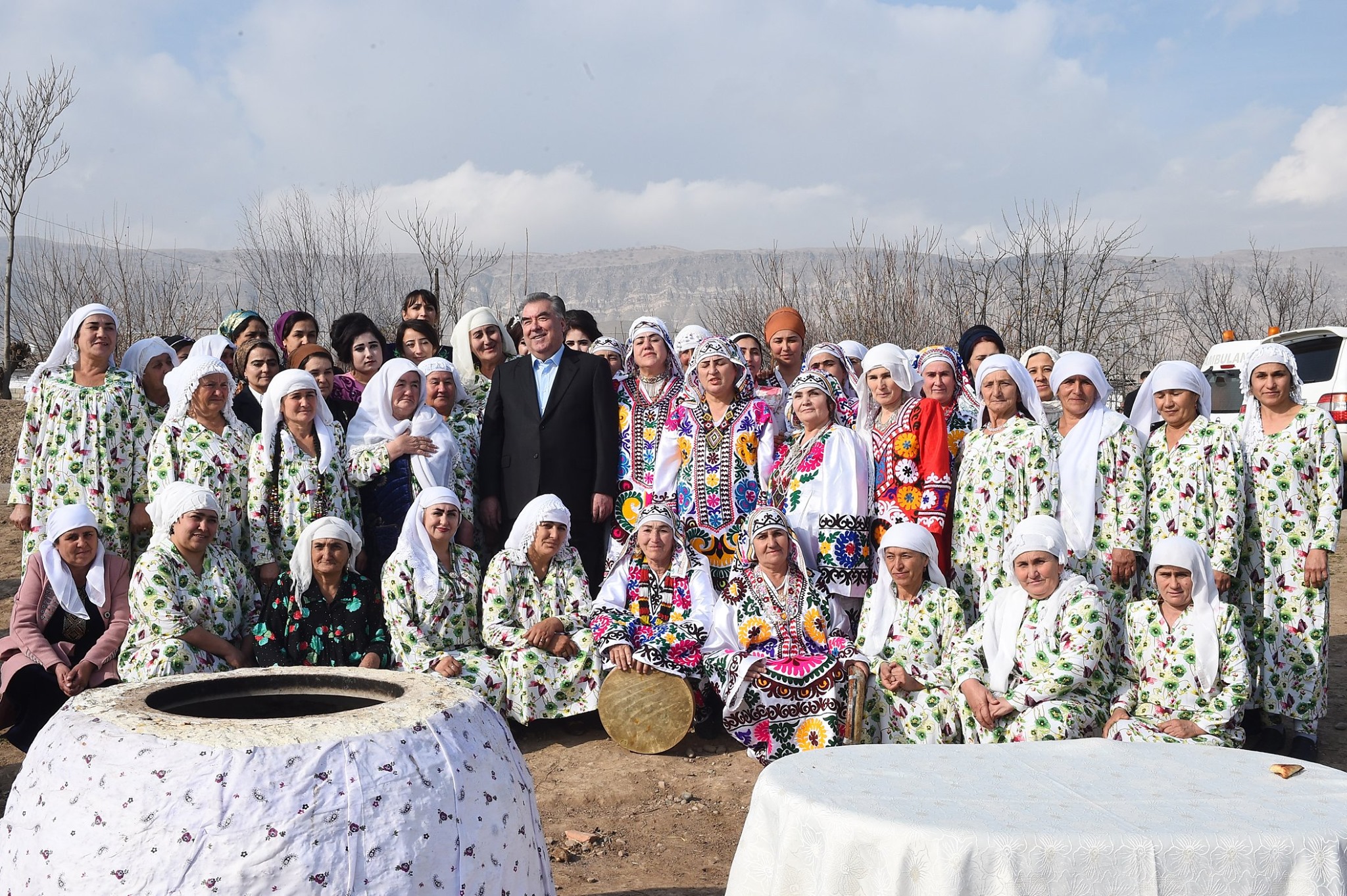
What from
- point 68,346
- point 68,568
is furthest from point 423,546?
point 68,346

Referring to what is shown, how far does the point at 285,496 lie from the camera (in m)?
4.79

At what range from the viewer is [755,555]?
15.8 ft

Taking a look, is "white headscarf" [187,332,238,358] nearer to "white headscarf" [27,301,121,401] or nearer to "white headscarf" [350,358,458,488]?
"white headscarf" [27,301,121,401]

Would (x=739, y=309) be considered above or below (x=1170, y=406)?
above

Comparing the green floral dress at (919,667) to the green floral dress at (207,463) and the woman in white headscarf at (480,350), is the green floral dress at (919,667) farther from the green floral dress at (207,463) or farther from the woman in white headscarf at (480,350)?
the green floral dress at (207,463)

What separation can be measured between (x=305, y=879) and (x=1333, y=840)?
6.21 ft

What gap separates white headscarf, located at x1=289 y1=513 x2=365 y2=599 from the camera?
4645mm

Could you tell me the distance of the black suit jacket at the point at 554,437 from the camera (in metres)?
5.28

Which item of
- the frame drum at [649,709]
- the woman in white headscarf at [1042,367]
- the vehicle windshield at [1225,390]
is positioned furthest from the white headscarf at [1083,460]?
the vehicle windshield at [1225,390]

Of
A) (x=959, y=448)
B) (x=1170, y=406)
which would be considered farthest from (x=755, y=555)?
(x=1170, y=406)

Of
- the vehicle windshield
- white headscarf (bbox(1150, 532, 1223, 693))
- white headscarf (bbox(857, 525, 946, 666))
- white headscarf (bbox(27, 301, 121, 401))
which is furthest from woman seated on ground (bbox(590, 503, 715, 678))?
the vehicle windshield

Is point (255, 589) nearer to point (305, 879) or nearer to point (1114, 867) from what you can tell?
point (305, 879)

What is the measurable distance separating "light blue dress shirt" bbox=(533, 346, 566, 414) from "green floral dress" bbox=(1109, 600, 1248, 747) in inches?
108

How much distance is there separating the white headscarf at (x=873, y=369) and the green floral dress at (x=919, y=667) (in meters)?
0.90
